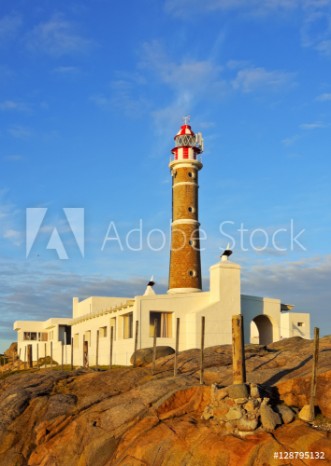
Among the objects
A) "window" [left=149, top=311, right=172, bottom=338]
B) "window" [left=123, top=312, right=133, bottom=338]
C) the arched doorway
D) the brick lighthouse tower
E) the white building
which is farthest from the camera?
the brick lighthouse tower

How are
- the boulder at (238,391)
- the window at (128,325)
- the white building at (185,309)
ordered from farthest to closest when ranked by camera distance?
the window at (128,325) → the white building at (185,309) → the boulder at (238,391)

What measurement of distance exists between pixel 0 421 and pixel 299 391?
40.9 feet

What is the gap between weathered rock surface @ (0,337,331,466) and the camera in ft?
59.8

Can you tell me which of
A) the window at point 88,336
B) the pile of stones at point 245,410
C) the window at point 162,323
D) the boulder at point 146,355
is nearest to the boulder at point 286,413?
the pile of stones at point 245,410

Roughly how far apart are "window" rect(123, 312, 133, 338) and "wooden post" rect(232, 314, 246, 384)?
82.2 feet

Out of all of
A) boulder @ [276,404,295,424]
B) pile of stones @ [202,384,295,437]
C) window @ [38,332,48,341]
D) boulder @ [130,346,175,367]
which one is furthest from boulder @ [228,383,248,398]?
window @ [38,332,48,341]

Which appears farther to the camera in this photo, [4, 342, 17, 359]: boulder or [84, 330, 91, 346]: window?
[4, 342, 17, 359]: boulder

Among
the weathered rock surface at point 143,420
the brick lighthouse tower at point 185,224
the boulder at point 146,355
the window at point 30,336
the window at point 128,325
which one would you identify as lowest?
the weathered rock surface at point 143,420

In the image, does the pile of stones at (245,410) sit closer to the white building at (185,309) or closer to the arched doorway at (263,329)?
the white building at (185,309)

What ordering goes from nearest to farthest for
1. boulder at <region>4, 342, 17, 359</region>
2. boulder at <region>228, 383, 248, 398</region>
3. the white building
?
boulder at <region>228, 383, 248, 398</region>, the white building, boulder at <region>4, 342, 17, 359</region>

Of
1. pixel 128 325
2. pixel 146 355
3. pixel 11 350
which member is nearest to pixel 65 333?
pixel 11 350

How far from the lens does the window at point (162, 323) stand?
45.0 meters

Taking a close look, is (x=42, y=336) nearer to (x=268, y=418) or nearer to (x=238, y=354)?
(x=238, y=354)

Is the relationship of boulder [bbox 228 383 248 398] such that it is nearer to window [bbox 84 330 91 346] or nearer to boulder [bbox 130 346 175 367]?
boulder [bbox 130 346 175 367]
